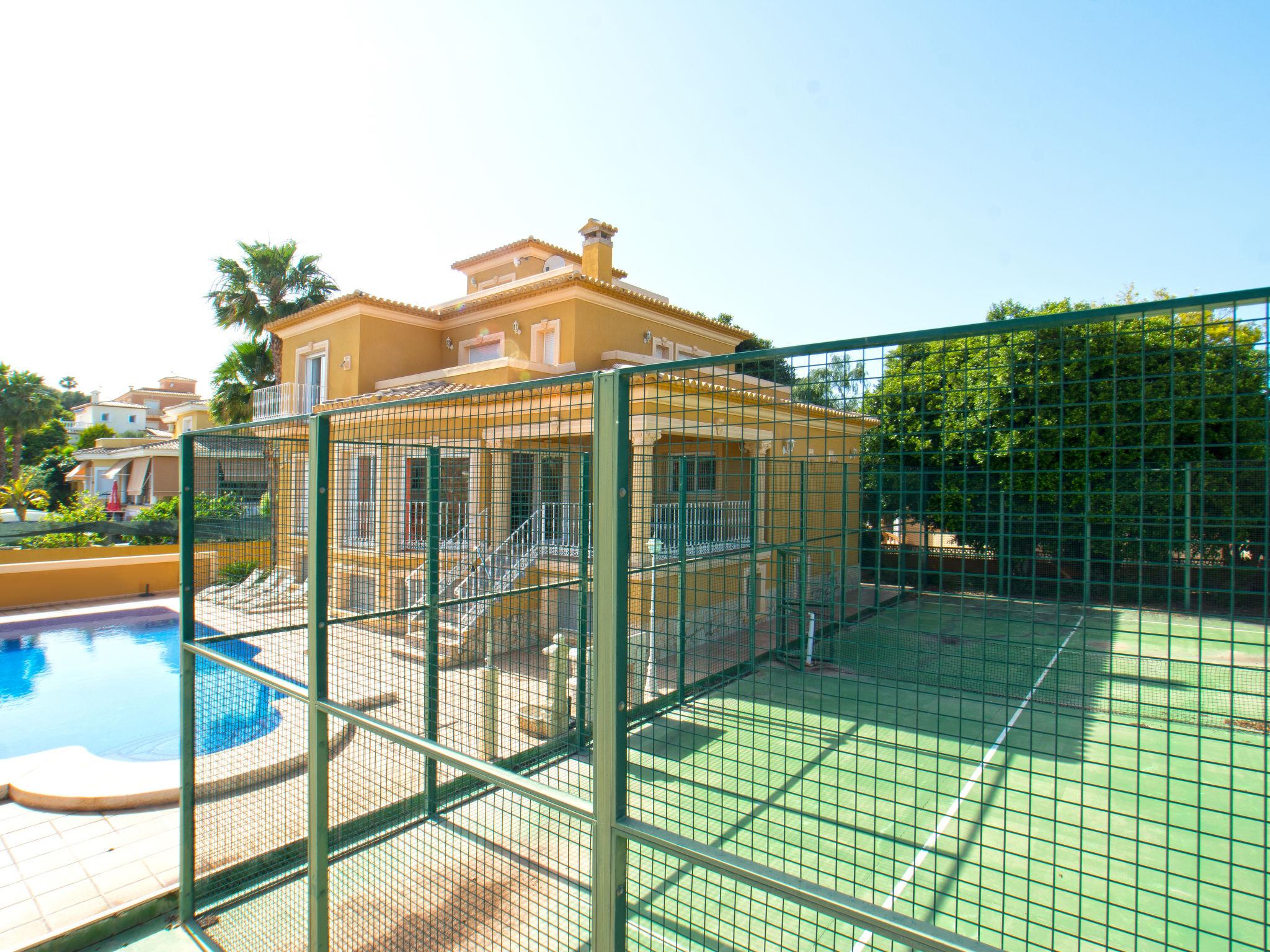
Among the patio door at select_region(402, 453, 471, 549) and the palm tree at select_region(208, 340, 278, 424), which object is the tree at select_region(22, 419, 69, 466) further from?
the patio door at select_region(402, 453, 471, 549)

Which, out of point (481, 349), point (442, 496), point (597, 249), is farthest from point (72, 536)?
point (442, 496)

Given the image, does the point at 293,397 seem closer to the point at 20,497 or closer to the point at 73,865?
the point at 20,497

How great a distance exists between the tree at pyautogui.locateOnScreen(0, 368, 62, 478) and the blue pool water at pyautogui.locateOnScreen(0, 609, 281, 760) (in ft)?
77.8

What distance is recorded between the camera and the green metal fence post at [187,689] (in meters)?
3.81

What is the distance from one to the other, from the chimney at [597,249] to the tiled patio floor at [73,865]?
44.5 feet

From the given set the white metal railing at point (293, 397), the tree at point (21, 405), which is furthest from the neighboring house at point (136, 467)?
the white metal railing at point (293, 397)

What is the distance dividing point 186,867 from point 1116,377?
4.77 meters

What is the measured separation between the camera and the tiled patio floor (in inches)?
154

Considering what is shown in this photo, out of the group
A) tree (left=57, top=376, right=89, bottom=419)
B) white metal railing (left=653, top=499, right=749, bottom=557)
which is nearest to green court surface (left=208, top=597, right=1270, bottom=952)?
white metal railing (left=653, top=499, right=749, bottom=557)

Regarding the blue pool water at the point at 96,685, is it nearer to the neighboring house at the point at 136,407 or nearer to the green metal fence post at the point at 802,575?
the green metal fence post at the point at 802,575

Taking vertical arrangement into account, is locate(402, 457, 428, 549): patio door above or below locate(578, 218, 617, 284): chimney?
below

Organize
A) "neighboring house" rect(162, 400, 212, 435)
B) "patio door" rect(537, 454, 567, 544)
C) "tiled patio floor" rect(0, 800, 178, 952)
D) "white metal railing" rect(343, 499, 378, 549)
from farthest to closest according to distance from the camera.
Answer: "neighboring house" rect(162, 400, 212, 435)
"patio door" rect(537, 454, 567, 544)
"tiled patio floor" rect(0, 800, 178, 952)
"white metal railing" rect(343, 499, 378, 549)

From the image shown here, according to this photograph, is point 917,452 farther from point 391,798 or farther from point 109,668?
point 109,668

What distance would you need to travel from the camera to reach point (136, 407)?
65.2m
